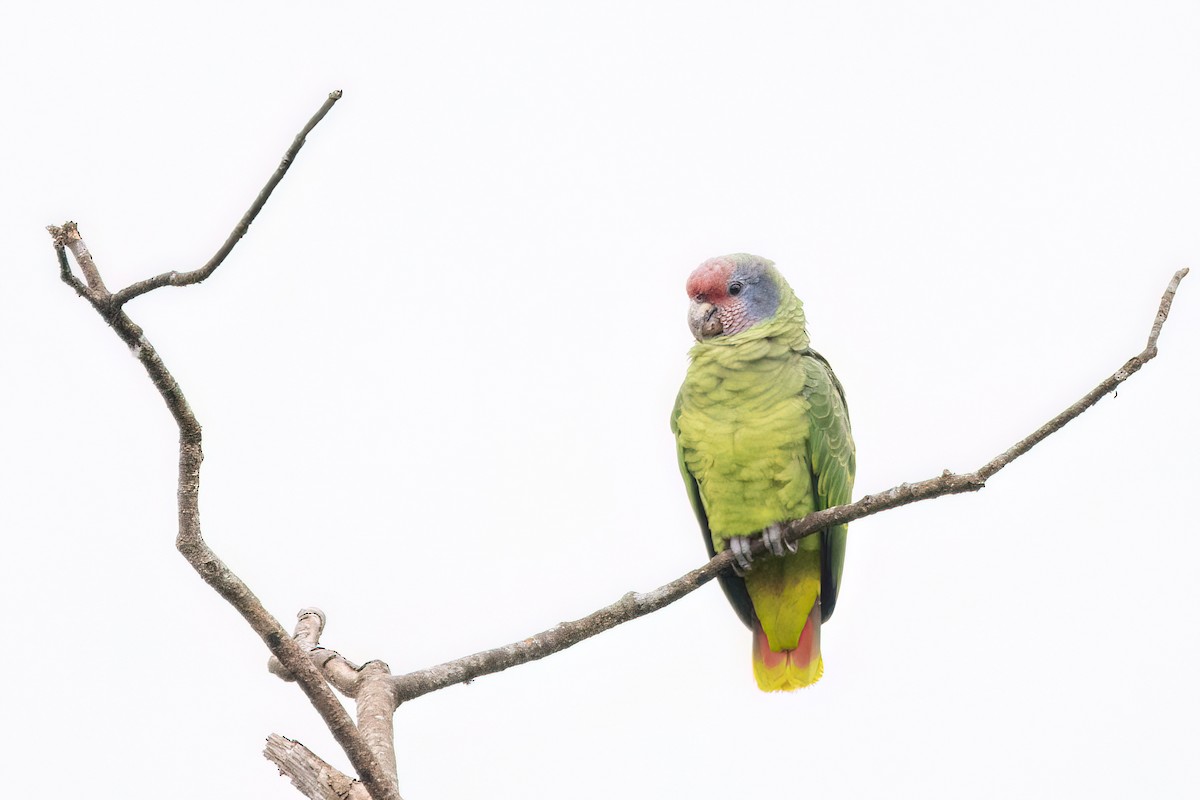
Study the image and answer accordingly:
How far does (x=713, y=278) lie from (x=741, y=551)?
1.41 meters

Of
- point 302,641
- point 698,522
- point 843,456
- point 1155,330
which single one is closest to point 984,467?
point 1155,330

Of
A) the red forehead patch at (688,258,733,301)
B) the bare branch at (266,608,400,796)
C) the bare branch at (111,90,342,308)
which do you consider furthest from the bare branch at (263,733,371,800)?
the red forehead patch at (688,258,733,301)

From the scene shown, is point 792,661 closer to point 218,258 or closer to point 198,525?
point 198,525

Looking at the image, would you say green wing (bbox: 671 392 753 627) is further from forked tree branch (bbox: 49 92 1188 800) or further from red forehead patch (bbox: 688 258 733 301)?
forked tree branch (bbox: 49 92 1188 800)

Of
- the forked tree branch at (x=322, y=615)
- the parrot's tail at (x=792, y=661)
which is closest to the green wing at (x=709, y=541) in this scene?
the parrot's tail at (x=792, y=661)

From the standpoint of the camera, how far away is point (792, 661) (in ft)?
19.6

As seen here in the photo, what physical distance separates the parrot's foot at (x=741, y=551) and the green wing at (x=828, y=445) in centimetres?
43

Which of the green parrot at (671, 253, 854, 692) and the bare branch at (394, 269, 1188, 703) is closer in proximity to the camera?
the bare branch at (394, 269, 1188, 703)

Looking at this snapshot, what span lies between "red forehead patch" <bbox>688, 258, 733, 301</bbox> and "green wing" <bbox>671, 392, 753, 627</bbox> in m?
0.54

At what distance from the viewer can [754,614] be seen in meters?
5.94

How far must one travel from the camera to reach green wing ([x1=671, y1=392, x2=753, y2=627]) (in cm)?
571

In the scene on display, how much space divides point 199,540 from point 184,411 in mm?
413

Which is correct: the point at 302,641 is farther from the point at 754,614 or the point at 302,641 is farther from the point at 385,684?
the point at 754,614

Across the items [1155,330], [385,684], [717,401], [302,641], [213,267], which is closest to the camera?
[213,267]
